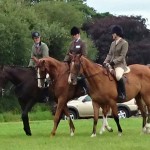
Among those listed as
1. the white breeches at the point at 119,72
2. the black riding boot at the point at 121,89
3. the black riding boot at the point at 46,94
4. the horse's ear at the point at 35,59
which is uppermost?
the horse's ear at the point at 35,59

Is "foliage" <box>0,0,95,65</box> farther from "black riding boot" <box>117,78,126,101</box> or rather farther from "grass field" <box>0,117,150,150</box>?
"black riding boot" <box>117,78,126,101</box>

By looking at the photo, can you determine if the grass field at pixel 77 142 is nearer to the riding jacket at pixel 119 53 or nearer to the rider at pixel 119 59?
the rider at pixel 119 59

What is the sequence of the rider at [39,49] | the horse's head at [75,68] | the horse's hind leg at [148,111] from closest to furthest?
the horse's head at [75,68], the horse's hind leg at [148,111], the rider at [39,49]

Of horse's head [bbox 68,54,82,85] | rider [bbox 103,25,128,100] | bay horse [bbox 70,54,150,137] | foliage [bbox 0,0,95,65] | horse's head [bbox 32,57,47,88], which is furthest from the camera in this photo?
foliage [bbox 0,0,95,65]

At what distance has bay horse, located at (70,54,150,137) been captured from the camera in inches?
621

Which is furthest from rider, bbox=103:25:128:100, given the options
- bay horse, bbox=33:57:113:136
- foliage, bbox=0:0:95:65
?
foliage, bbox=0:0:95:65

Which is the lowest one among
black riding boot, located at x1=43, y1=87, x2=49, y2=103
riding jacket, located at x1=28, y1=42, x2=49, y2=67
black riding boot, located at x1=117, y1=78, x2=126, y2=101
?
black riding boot, located at x1=43, y1=87, x2=49, y2=103

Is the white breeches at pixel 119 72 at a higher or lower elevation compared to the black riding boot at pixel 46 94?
higher

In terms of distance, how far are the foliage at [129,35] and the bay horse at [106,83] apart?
162 ft

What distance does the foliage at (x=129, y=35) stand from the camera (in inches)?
2768

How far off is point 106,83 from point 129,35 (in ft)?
203

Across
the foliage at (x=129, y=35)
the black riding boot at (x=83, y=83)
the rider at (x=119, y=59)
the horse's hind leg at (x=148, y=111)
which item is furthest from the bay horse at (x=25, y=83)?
the foliage at (x=129, y=35)

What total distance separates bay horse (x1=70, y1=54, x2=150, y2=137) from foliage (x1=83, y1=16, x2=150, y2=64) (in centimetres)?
4943

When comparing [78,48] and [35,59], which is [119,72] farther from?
[35,59]
